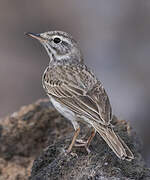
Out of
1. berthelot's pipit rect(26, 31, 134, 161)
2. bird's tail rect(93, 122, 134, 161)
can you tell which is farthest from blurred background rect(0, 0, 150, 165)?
bird's tail rect(93, 122, 134, 161)

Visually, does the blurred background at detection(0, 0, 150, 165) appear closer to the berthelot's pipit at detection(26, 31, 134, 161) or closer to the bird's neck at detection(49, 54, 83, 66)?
the bird's neck at detection(49, 54, 83, 66)

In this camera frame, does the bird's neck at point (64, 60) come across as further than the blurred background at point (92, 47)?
No

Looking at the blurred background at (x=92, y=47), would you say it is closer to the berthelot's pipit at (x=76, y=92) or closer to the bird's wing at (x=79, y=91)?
the berthelot's pipit at (x=76, y=92)

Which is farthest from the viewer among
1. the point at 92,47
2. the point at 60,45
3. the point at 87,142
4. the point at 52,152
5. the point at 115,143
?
the point at 92,47

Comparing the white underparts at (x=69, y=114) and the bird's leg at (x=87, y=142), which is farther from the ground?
the white underparts at (x=69, y=114)

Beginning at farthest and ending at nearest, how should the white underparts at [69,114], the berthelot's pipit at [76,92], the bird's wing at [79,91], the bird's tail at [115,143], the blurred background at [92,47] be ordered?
the blurred background at [92,47] → the white underparts at [69,114] → the bird's wing at [79,91] → the berthelot's pipit at [76,92] → the bird's tail at [115,143]

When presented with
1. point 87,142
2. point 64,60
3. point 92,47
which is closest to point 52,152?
point 87,142

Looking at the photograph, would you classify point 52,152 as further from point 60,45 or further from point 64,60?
point 60,45

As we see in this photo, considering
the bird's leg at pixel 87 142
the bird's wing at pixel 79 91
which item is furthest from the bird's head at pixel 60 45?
the bird's leg at pixel 87 142
